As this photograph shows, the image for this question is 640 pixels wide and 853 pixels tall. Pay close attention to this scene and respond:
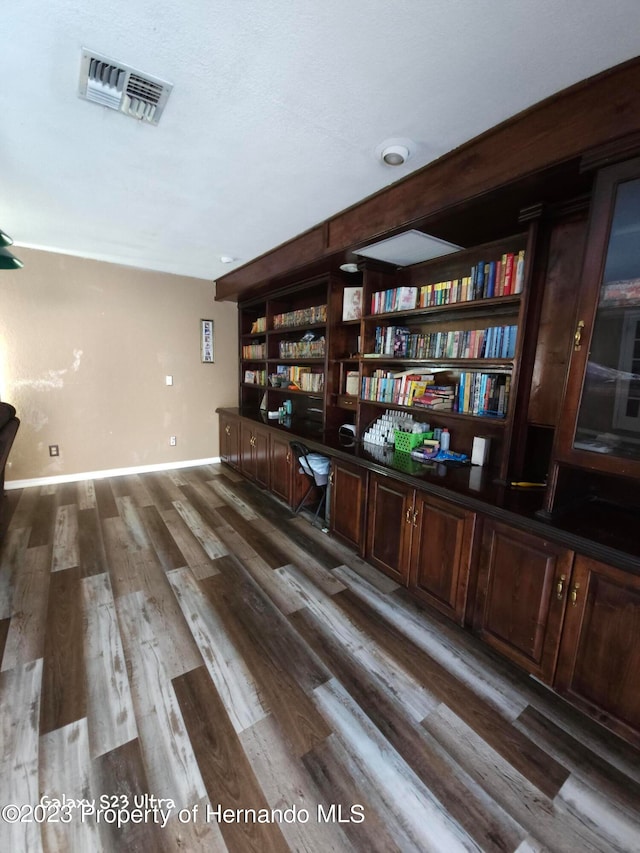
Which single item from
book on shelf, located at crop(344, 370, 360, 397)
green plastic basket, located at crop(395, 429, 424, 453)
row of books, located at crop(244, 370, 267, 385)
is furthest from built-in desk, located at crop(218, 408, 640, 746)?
row of books, located at crop(244, 370, 267, 385)

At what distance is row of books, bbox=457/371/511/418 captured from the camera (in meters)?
2.01

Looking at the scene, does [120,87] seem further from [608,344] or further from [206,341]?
[206,341]

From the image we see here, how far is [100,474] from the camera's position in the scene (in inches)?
164

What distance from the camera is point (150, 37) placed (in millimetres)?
1170

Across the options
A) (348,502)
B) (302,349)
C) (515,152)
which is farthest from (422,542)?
(302,349)

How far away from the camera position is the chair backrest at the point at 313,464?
9.77 feet

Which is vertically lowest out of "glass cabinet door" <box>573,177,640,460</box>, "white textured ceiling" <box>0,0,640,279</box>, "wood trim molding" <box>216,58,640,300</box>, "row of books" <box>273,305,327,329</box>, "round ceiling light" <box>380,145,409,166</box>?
"glass cabinet door" <box>573,177,640,460</box>

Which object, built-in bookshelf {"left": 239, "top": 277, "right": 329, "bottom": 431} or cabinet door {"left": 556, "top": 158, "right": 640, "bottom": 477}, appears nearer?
cabinet door {"left": 556, "top": 158, "right": 640, "bottom": 477}

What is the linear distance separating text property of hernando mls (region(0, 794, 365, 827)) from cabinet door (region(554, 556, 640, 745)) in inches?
38.7

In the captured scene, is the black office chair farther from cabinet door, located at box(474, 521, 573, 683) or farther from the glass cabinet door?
the glass cabinet door

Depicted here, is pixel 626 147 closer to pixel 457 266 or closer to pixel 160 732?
pixel 457 266

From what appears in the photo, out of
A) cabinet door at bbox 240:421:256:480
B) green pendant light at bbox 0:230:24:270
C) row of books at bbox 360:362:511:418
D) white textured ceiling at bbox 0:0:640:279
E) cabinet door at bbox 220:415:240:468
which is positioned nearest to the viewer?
white textured ceiling at bbox 0:0:640:279

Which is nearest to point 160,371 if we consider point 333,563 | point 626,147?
point 333,563

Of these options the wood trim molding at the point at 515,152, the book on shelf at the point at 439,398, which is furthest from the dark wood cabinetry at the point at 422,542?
the wood trim molding at the point at 515,152
